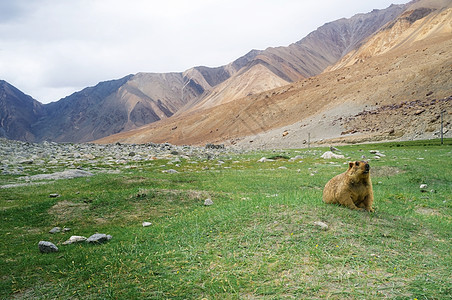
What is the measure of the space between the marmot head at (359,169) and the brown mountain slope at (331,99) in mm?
56417

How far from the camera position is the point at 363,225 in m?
7.75

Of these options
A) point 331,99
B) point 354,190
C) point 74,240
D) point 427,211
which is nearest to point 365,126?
point 331,99

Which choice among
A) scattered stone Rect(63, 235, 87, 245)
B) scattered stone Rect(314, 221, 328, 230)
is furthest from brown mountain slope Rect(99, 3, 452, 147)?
scattered stone Rect(63, 235, 87, 245)

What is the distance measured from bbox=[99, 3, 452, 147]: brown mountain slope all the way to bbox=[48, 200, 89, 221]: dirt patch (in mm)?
59824

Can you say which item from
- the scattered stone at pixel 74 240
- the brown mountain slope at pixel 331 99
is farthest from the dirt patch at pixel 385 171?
the brown mountain slope at pixel 331 99

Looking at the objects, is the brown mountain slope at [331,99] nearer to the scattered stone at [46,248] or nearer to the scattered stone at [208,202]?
the scattered stone at [208,202]

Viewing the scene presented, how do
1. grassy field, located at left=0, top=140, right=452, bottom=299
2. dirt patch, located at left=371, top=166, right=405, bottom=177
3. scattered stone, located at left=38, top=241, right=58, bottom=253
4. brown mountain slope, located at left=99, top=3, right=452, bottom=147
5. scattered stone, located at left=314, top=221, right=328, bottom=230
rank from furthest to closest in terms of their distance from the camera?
brown mountain slope, located at left=99, top=3, right=452, bottom=147
dirt patch, located at left=371, top=166, right=405, bottom=177
scattered stone, located at left=38, top=241, right=58, bottom=253
scattered stone, located at left=314, top=221, right=328, bottom=230
grassy field, located at left=0, top=140, right=452, bottom=299

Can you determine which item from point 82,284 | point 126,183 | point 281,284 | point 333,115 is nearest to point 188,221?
point 82,284

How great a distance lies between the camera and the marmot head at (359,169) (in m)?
8.84

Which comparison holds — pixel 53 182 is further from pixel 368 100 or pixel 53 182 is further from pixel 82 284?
pixel 368 100

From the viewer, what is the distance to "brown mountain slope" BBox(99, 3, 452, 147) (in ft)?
226

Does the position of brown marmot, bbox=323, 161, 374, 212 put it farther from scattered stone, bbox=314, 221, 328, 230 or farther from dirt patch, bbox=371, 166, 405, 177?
dirt patch, bbox=371, 166, 405, 177

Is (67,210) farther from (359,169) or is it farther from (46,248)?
(359,169)

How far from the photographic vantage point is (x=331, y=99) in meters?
85.8
